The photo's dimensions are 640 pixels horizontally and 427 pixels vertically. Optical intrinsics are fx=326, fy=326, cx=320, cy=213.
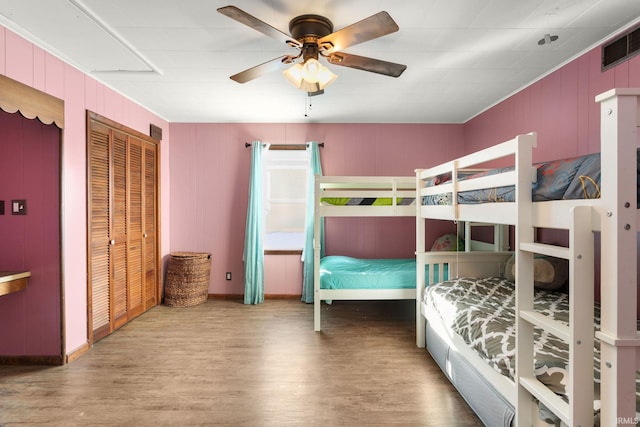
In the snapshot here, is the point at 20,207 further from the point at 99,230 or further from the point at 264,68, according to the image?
the point at 264,68

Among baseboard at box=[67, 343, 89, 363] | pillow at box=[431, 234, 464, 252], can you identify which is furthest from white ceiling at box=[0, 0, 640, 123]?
baseboard at box=[67, 343, 89, 363]

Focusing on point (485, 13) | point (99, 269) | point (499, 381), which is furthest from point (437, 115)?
point (99, 269)

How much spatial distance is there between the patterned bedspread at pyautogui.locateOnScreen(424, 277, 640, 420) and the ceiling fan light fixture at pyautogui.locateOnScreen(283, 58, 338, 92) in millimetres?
1695

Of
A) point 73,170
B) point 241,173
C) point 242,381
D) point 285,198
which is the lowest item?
point 242,381

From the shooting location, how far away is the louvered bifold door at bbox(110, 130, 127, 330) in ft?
10.3

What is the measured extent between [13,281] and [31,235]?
1.16 feet

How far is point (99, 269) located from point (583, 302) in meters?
3.42

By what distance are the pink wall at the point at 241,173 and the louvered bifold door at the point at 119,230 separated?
1.01 m

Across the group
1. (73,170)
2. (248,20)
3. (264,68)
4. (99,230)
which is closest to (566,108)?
(264,68)

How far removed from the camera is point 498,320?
1.85 metres

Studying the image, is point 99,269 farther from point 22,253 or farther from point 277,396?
point 277,396

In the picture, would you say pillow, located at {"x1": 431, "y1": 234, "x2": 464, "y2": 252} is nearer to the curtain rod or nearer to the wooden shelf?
the curtain rod

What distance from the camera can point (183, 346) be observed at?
2840 millimetres

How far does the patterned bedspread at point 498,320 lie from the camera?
1.39 meters
